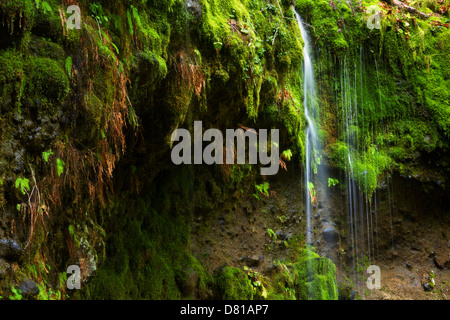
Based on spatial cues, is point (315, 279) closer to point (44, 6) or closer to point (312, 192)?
point (312, 192)

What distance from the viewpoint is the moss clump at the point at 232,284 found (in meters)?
6.03

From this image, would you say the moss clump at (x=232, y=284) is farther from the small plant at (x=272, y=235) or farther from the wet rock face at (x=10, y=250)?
the wet rock face at (x=10, y=250)

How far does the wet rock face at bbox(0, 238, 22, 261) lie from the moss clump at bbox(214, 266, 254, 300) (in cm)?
396

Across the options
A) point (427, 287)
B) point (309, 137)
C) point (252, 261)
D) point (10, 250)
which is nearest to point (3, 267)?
point (10, 250)

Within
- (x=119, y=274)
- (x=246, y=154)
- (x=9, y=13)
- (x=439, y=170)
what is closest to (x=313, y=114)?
(x=246, y=154)

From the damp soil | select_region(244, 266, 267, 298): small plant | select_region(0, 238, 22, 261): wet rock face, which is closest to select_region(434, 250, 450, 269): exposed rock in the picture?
the damp soil

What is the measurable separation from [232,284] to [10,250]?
13.6ft

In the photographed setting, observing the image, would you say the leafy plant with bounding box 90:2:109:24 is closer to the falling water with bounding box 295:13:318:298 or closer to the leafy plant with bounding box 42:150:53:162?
the leafy plant with bounding box 42:150:53:162

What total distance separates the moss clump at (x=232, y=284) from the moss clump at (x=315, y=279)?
3.68 ft

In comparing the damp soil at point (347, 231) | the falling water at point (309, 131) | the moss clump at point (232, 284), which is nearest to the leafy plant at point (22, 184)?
the moss clump at point (232, 284)

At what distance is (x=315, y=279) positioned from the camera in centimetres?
701

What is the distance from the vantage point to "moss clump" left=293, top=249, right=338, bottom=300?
6895 millimetres

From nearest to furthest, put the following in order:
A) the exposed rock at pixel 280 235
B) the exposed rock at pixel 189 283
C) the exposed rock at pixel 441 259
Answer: the exposed rock at pixel 189 283
the exposed rock at pixel 280 235
the exposed rock at pixel 441 259

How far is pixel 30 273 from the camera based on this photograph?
2.72m
